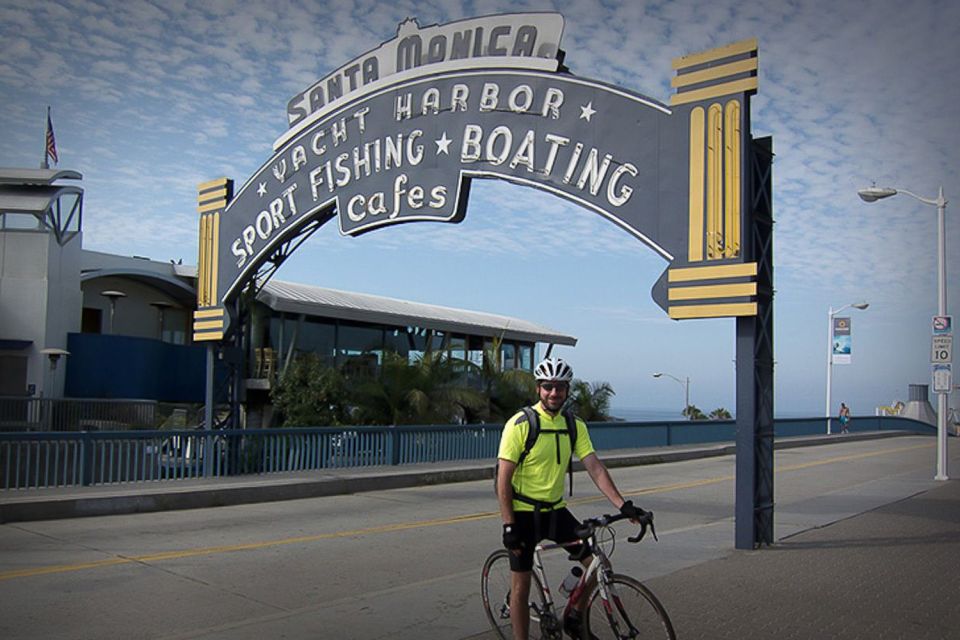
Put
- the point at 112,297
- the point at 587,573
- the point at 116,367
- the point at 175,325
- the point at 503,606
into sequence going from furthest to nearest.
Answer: the point at 175,325, the point at 112,297, the point at 116,367, the point at 503,606, the point at 587,573

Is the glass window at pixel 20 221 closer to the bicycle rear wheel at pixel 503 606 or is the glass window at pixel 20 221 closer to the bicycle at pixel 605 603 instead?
the bicycle rear wheel at pixel 503 606

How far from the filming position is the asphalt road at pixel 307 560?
7090 millimetres

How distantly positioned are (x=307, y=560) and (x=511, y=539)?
5161 millimetres

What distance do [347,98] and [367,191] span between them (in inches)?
73.6

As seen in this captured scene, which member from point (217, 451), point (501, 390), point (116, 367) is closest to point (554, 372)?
point (217, 451)

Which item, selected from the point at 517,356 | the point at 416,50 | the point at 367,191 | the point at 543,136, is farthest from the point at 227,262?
the point at 517,356

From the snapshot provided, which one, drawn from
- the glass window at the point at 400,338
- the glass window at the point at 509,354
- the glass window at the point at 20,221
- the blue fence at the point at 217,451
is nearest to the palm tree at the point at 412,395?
the blue fence at the point at 217,451

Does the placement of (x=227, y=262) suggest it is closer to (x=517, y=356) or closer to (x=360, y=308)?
(x=360, y=308)

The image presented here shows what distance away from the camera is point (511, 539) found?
17.2 ft

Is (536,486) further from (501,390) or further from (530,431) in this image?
(501,390)

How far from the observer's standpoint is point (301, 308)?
2819 cm

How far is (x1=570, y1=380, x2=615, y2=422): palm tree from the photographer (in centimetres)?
2862

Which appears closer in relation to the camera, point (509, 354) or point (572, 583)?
point (572, 583)

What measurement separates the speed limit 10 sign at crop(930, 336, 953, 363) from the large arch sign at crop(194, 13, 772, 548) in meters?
10.0
